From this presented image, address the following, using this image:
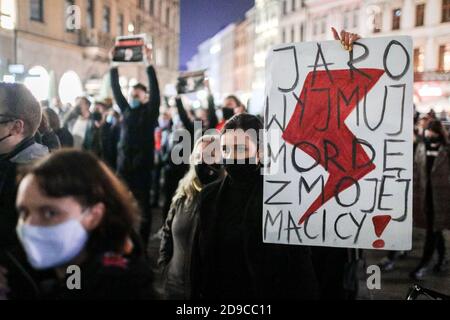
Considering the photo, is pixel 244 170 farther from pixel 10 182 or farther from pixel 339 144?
pixel 10 182

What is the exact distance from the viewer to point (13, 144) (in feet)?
8.89

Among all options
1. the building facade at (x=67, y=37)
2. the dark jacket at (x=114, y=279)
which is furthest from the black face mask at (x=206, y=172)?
the building facade at (x=67, y=37)

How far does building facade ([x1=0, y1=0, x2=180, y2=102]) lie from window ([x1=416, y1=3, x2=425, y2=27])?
17896mm

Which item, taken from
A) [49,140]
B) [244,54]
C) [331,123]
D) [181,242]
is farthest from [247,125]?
[244,54]

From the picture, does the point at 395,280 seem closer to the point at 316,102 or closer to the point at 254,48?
the point at 316,102

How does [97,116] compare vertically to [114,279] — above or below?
above

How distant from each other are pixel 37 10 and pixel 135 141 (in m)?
17.9

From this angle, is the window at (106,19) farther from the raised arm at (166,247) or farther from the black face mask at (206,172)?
the raised arm at (166,247)

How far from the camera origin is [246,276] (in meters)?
2.61

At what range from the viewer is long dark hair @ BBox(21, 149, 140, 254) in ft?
5.46

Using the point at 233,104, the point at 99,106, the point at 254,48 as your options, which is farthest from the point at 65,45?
the point at 254,48

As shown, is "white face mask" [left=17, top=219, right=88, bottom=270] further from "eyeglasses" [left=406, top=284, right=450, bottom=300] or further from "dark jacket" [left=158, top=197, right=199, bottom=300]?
"eyeglasses" [left=406, top=284, right=450, bottom=300]

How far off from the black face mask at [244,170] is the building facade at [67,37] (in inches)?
516

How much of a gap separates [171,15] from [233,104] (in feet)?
114
